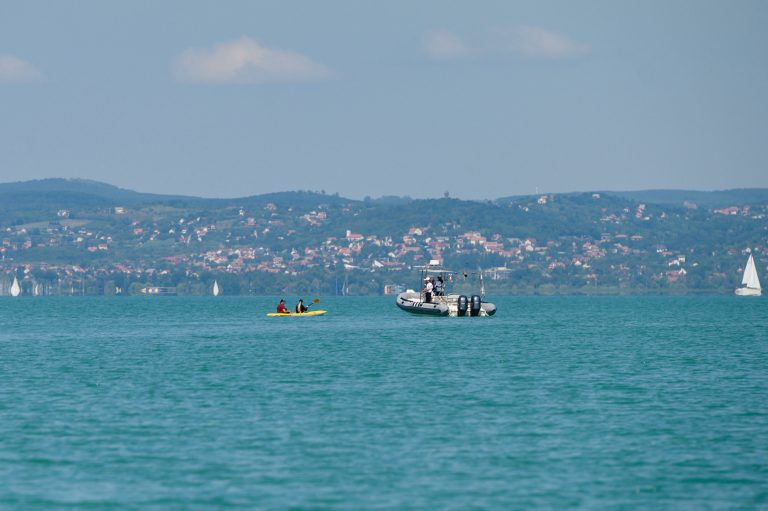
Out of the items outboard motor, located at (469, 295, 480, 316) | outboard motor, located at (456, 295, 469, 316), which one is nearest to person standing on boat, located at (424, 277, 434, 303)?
outboard motor, located at (456, 295, 469, 316)

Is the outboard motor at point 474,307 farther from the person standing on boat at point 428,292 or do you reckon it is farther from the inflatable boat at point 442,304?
the person standing on boat at point 428,292

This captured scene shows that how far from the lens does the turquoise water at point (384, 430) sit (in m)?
31.6

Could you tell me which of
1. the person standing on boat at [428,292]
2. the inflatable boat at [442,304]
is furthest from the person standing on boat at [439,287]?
the person standing on boat at [428,292]

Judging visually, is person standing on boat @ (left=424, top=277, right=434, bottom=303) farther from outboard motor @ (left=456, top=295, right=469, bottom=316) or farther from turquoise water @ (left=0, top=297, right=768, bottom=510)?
turquoise water @ (left=0, top=297, right=768, bottom=510)

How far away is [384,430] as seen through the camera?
40.7 metres

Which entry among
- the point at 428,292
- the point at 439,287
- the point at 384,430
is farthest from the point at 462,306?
the point at 384,430

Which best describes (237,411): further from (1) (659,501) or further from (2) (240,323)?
(2) (240,323)

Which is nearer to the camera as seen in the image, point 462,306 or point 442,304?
point 442,304

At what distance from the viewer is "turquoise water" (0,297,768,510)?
31625mm

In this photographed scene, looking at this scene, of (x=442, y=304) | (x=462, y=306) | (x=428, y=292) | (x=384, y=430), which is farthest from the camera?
(x=428, y=292)

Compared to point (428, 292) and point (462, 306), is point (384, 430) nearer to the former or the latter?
point (462, 306)

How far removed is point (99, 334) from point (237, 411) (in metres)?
62.2

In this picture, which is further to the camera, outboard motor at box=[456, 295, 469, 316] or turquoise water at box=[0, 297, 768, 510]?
outboard motor at box=[456, 295, 469, 316]

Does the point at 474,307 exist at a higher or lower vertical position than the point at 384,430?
lower
